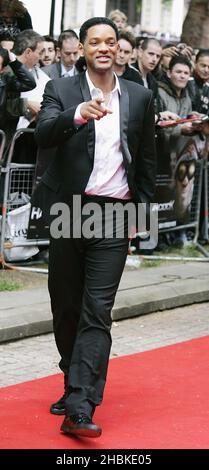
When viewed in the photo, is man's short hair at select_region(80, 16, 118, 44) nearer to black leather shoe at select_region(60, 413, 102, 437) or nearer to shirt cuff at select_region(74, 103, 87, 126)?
shirt cuff at select_region(74, 103, 87, 126)

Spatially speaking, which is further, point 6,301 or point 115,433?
point 6,301

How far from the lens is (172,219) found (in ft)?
39.4

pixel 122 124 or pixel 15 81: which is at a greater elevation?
pixel 15 81

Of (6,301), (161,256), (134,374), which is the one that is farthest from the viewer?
(161,256)

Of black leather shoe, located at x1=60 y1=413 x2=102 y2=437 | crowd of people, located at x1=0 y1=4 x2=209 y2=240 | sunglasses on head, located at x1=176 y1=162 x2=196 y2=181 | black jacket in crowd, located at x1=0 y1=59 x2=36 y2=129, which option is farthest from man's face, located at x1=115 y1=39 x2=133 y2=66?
black leather shoe, located at x1=60 y1=413 x2=102 y2=437

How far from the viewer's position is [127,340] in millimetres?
8383

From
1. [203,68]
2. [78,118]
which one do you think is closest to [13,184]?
[203,68]

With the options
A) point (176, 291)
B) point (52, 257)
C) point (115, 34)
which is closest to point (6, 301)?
point (176, 291)

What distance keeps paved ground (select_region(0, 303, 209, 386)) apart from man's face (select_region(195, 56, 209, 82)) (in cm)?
383

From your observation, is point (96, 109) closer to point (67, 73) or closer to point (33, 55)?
point (33, 55)

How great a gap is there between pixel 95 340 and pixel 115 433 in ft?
1.70

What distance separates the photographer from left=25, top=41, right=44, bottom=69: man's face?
10547 millimetres

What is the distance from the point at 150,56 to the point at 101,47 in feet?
21.7
